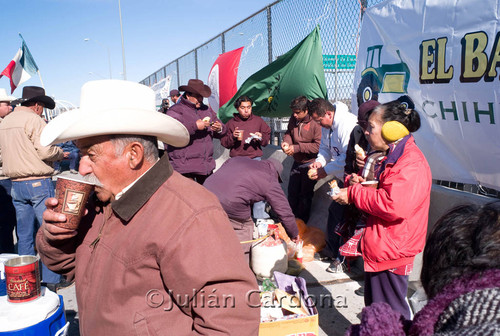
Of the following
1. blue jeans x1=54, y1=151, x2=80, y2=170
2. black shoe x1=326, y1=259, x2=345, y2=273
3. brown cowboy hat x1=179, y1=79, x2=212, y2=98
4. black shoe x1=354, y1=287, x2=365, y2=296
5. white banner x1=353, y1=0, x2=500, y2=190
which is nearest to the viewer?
white banner x1=353, y1=0, x2=500, y2=190

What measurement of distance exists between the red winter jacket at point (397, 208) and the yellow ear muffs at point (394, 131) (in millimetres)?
65

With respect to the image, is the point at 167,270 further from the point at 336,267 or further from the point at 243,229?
the point at 336,267

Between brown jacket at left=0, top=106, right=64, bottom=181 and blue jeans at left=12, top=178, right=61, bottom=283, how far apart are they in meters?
0.13

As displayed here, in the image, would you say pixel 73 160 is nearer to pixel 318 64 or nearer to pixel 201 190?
pixel 318 64

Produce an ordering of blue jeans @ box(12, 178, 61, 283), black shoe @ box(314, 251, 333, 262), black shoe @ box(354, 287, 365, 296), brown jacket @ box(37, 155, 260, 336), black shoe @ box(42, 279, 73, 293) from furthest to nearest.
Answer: black shoe @ box(314, 251, 333, 262) → blue jeans @ box(12, 178, 61, 283) → black shoe @ box(42, 279, 73, 293) → black shoe @ box(354, 287, 365, 296) → brown jacket @ box(37, 155, 260, 336)

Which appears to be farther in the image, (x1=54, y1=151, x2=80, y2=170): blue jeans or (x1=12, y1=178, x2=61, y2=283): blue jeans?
(x1=54, y1=151, x2=80, y2=170): blue jeans

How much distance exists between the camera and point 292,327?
2.63m

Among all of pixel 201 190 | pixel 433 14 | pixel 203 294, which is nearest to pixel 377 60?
pixel 433 14

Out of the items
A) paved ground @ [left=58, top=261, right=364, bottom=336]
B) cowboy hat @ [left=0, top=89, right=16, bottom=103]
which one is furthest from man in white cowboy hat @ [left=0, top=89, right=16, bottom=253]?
cowboy hat @ [left=0, top=89, right=16, bottom=103]

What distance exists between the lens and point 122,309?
1396mm

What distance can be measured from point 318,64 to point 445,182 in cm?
267

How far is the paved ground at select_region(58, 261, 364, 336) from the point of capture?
3441 mm

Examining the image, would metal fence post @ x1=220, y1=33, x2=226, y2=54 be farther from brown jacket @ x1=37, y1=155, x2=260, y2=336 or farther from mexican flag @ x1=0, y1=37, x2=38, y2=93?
brown jacket @ x1=37, y1=155, x2=260, y2=336

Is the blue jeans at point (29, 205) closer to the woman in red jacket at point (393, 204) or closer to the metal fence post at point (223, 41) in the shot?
the woman in red jacket at point (393, 204)
